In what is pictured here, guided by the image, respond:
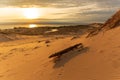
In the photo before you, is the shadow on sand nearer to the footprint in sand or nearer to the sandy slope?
the sandy slope

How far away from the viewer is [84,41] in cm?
1214

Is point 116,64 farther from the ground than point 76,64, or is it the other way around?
point 116,64

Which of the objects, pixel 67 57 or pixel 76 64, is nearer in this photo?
pixel 76 64

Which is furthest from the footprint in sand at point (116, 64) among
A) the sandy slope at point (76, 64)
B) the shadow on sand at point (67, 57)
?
the shadow on sand at point (67, 57)

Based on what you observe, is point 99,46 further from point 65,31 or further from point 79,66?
point 65,31

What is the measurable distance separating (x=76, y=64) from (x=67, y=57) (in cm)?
65

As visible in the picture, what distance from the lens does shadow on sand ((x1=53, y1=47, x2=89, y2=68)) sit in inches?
412

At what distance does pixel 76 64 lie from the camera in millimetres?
10180

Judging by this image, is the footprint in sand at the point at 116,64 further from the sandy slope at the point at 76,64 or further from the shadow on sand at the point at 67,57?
the shadow on sand at the point at 67,57

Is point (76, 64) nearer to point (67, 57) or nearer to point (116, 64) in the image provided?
point (67, 57)

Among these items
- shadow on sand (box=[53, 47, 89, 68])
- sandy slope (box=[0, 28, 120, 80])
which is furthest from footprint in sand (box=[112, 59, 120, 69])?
shadow on sand (box=[53, 47, 89, 68])

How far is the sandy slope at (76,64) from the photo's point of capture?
30.8 ft

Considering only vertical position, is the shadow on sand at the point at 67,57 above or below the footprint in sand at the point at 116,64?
below

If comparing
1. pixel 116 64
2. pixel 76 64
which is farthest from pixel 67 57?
pixel 116 64
